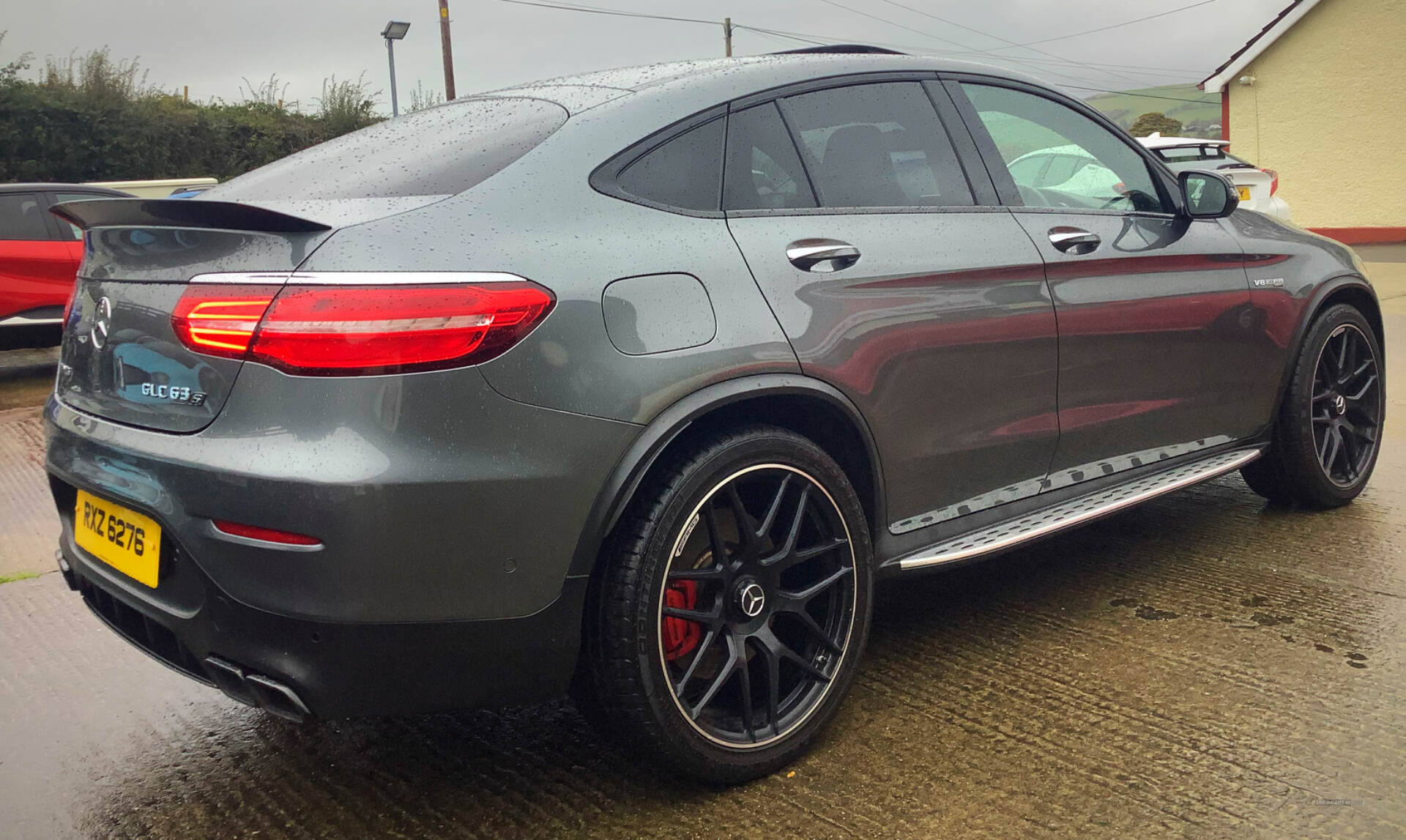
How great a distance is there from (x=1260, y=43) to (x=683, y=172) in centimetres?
2207

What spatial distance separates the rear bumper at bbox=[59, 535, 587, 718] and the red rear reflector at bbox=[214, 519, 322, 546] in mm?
124

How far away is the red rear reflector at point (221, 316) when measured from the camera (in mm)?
2146

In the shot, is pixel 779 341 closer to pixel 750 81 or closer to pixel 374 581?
pixel 750 81

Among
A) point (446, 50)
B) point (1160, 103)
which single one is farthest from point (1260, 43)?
point (1160, 103)

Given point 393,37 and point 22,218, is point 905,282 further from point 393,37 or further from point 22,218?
point 393,37

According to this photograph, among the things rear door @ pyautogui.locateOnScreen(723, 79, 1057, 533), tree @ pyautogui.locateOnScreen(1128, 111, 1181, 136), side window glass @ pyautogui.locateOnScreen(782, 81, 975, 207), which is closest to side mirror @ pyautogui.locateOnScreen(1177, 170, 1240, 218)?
rear door @ pyautogui.locateOnScreen(723, 79, 1057, 533)

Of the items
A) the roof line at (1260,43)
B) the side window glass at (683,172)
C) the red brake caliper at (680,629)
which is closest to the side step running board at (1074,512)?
the red brake caliper at (680,629)

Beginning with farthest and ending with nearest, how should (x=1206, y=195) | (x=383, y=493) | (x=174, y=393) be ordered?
(x=1206, y=195)
(x=174, y=393)
(x=383, y=493)

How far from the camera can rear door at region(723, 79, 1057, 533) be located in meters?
2.72

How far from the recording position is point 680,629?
255 centimetres

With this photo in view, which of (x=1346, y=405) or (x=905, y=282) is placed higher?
(x=905, y=282)

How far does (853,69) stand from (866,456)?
1.06 m

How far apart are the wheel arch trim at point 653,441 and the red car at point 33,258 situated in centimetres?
843

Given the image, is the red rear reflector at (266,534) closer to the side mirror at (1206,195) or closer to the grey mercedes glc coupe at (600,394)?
the grey mercedes glc coupe at (600,394)
